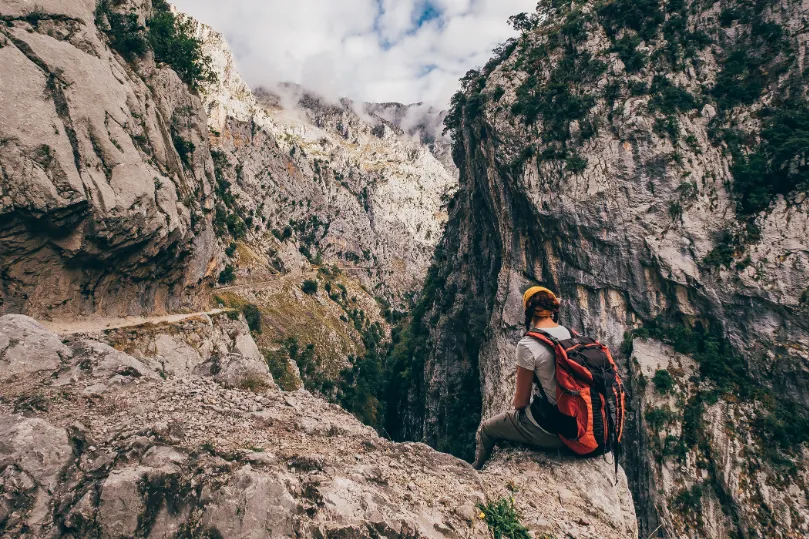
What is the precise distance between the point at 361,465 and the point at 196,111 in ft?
129

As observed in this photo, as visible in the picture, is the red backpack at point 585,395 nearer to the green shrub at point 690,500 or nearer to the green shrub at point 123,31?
the green shrub at point 690,500

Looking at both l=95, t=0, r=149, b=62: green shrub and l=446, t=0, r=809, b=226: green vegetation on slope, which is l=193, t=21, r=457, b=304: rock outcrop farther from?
l=95, t=0, r=149, b=62: green shrub

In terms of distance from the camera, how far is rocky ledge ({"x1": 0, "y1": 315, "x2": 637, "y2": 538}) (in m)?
4.91

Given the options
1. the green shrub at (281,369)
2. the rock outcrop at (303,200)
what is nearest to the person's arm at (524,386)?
the green shrub at (281,369)

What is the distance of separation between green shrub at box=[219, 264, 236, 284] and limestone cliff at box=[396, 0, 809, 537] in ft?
171

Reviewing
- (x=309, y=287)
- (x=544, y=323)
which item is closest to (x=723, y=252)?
(x=544, y=323)

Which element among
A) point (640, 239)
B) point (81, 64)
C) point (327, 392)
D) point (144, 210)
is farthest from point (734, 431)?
point (327, 392)

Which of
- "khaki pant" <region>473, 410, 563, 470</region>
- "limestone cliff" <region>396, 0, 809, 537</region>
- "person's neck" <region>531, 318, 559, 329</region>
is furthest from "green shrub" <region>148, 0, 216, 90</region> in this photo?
"khaki pant" <region>473, 410, 563, 470</region>

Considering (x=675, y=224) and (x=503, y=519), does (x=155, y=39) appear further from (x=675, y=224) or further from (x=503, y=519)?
(x=675, y=224)

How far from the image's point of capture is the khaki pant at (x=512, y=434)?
7464 mm

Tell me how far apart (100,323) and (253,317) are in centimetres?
4837

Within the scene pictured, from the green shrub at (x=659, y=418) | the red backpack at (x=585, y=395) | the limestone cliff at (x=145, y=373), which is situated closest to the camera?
the limestone cliff at (x=145, y=373)

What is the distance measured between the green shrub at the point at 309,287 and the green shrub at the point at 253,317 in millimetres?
27036

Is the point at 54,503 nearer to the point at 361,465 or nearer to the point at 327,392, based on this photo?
the point at 361,465
